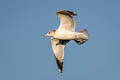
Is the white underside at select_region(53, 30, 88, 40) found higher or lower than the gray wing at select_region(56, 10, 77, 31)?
lower

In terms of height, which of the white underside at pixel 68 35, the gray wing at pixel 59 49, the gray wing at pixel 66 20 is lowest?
the gray wing at pixel 59 49

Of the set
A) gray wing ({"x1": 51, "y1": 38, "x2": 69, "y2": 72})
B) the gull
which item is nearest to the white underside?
the gull

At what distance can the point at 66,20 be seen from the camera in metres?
22.0

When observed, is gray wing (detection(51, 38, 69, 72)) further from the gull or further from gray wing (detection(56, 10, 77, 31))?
gray wing (detection(56, 10, 77, 31))

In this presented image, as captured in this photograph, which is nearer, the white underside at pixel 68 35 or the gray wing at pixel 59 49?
the white underside at pixel 68 35

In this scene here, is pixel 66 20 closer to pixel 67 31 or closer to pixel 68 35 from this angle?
pixel 67 31

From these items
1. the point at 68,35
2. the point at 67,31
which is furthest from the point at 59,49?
the point at 68,35

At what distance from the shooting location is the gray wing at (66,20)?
21.5 metres

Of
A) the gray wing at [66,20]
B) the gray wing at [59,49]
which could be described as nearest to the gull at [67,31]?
the gray wing at [66,20]

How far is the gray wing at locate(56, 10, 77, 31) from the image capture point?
21.5m

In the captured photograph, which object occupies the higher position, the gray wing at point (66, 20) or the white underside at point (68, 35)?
the gray wing at point (66, 20)

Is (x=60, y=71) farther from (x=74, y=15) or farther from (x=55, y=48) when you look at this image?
(x=74, y=15)

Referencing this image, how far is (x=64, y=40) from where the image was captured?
23609mm

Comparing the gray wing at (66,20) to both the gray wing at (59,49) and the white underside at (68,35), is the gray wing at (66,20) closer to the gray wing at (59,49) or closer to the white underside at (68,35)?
the white underside at (68,35)
